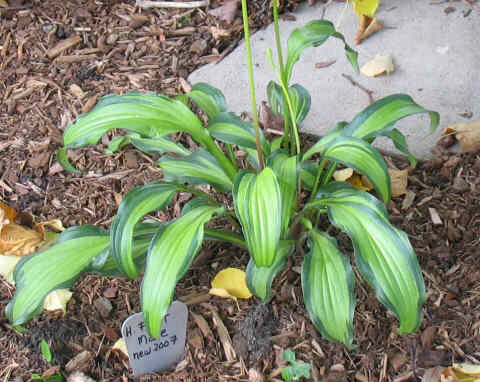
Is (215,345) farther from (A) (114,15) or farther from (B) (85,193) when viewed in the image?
(A) (114,15)

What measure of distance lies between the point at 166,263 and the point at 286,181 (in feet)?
1.28

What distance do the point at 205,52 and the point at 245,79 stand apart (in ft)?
0.88

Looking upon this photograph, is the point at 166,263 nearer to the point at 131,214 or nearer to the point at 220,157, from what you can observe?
the point at 131,214

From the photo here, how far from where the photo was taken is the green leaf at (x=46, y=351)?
1.72 metres

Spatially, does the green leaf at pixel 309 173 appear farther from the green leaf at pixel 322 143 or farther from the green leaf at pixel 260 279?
the green leaf at pixel 260 279

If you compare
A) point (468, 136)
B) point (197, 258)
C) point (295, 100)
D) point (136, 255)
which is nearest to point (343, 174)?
point (295, 100)

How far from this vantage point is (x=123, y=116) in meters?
1.62

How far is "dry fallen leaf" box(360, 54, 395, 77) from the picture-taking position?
96.4 inches

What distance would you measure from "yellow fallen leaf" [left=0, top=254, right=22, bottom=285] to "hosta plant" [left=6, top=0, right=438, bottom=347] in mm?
373

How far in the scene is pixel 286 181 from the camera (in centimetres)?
161

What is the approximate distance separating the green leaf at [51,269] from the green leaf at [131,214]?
0.46 ft

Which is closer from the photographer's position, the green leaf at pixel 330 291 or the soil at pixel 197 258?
the green leaf at pixel 330 291

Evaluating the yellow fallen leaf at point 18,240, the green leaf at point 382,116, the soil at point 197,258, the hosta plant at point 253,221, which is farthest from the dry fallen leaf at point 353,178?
the yellow fallen leaf at point 18,240

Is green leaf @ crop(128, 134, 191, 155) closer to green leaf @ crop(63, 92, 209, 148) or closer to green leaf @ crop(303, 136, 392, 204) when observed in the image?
green leaf @ crop(63, 92, 209, 148)
